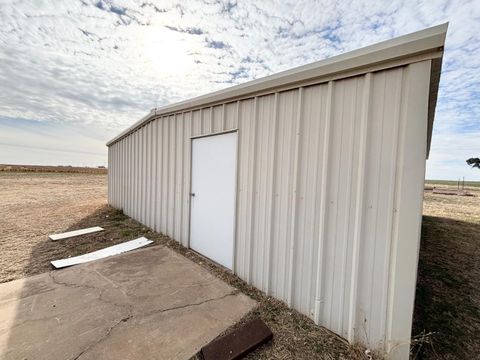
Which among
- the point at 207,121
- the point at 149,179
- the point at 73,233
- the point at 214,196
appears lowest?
the point at 73,233

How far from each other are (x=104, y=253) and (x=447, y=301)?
5.04 meters

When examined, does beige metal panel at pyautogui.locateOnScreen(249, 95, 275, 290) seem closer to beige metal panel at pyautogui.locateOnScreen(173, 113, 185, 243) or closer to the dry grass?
the dry grass

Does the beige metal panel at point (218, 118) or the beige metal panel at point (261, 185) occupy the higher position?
the beige metal panel at point (218, 118)

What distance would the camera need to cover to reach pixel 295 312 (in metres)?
2.25

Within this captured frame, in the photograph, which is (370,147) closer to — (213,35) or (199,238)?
(199,238)

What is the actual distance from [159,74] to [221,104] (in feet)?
13.0

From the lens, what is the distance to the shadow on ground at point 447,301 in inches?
73.9

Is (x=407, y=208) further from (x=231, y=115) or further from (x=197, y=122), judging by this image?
(x=197, y=122)

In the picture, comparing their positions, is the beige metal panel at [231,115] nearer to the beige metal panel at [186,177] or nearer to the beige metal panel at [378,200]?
the beige metal panel at [186,177]

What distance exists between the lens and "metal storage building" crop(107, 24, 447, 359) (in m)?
1.61

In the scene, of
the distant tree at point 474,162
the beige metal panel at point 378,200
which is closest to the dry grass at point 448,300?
the beige metal panel at point 378,200

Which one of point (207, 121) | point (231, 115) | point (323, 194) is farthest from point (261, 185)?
point (207, 121)

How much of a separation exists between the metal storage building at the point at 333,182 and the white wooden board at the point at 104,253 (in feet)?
5.46

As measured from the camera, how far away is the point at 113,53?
557 centimetres
